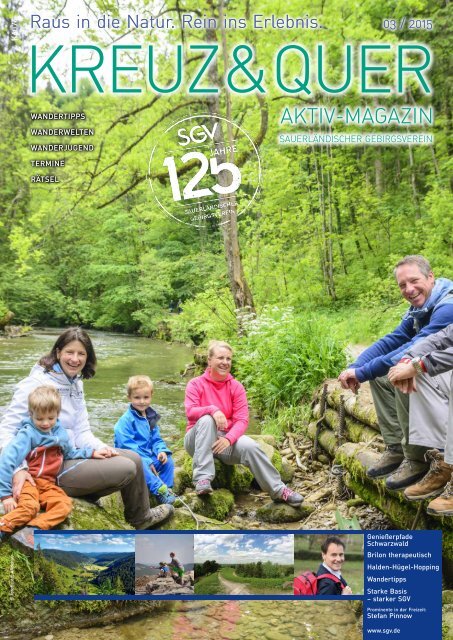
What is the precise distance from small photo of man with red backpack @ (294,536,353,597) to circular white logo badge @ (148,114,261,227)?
1.59 meters

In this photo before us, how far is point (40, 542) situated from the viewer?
218cm

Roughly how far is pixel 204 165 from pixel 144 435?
1.35 metres

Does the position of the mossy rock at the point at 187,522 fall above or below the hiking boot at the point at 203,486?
below

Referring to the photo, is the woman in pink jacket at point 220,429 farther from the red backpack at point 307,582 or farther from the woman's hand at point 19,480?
the woman's hand at point 19,480

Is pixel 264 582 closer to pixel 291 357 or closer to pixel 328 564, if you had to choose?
pixel 328 564

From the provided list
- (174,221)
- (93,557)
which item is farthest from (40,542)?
(174,221)

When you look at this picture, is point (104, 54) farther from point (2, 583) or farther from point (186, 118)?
point (2, 583)

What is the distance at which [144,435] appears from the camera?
2.85 m

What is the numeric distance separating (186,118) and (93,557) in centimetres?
201

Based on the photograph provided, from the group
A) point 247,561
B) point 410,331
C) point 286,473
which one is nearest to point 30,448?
point 247,561

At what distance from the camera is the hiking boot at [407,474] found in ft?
7.87

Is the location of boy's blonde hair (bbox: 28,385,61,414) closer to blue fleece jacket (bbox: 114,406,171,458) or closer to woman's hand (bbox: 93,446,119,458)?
woman's hand (bbox: 93,446,119,458)

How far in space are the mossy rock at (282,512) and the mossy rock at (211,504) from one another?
0.19 meters

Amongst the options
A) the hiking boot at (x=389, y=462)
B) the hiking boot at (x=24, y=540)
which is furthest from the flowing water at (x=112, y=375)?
the hiking boot at (x=389, y=462)
